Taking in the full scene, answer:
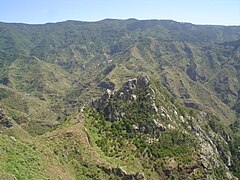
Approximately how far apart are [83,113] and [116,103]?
10049 mm

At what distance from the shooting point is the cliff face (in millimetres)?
90688

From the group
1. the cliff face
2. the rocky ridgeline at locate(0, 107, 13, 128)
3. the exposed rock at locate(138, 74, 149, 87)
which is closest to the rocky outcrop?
the cliff face

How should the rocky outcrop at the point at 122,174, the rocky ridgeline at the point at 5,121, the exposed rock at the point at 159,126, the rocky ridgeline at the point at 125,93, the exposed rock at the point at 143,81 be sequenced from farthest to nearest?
the rocky ridgeline at the point at 5,121
the exposed rock at the point at 143,81
the rocky ridgeline at the point at 125,93
the exposed rock at the point at 159,126
the rocky outcrop at the point at 122,174

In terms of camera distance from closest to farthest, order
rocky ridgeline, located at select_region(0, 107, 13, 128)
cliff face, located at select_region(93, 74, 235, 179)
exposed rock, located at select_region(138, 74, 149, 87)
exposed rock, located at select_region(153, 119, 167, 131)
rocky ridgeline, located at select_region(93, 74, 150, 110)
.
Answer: cliff face, located at select_region(93, 74, 235, 179)
exposed rock, located at select_region(153, 119, 167, 131)
rocky ridgeline, located at select_region(93, 74, 150, 110)
exposed rock, located at select_region(138, 74, 149, 87)
rocky ridgeline, located at select_region(0, 107, 13, 128)

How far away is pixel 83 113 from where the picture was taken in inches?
3939

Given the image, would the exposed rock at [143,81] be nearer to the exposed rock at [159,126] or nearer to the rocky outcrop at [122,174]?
the exposed rock at [159,126]

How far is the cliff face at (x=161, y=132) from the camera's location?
90.7 meters

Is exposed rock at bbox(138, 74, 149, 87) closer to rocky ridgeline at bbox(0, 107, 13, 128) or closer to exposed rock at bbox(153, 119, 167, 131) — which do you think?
exposed rock at bbox(153, 119, 167, 131)

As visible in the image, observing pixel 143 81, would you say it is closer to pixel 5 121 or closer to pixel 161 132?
pixel 161 132

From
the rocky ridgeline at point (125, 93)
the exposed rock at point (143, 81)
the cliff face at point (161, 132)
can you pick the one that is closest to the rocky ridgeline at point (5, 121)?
the rocky ridgeline at point (125, 93)

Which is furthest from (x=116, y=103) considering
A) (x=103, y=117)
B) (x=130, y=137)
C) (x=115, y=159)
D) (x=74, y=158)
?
(x=74, y=158)

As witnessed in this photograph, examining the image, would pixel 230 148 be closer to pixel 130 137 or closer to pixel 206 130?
pixel 206 130

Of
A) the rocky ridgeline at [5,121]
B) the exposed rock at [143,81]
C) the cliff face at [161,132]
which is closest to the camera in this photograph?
the cliff face at [161,132]

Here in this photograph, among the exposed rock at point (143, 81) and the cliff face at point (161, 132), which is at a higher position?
the exposed rock at point (143, 81)
